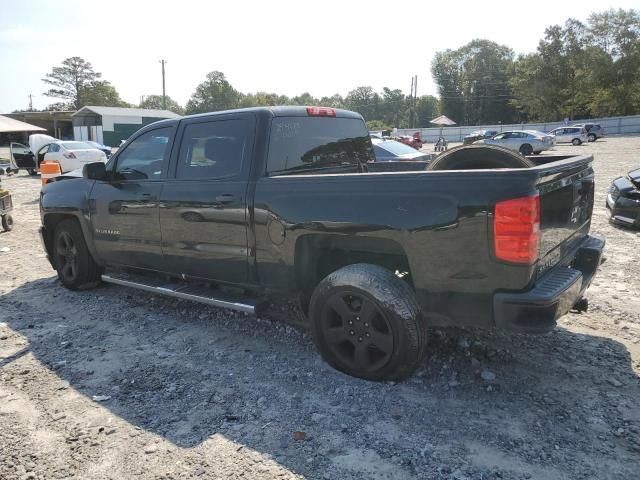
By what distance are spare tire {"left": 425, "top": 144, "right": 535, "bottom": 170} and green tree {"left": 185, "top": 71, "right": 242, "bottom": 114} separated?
100078 mm

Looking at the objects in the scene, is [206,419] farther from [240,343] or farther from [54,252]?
[54,252]

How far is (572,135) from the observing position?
39281 millimetres

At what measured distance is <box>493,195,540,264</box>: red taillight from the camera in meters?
2.77

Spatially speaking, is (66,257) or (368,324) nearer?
(368,324)

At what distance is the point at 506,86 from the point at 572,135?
4960 centimetres

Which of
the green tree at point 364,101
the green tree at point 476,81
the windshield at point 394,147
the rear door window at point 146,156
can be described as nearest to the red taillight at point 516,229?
the rear door window at point 146,156

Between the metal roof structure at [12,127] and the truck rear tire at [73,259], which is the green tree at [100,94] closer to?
the metal roof structure at [12,127]

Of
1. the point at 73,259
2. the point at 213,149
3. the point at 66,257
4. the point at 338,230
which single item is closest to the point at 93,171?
the point at 73,259

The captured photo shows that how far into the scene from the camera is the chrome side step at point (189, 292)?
3.95m

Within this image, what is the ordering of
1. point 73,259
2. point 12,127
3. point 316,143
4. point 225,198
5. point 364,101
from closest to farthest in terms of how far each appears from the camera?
point 225,198 < point 316,143 < point 73,259 < point 12,127 < point 364,101

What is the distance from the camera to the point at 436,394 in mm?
3342

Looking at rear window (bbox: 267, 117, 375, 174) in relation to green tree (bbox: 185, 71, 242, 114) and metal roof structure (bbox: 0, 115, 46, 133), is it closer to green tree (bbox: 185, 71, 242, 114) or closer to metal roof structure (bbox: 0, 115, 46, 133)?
metal roof structure (bbox: 0, 115, 46, 133)

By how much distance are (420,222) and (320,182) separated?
805 millimetres

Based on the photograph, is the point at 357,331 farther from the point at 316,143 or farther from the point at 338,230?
the point at 316,143
